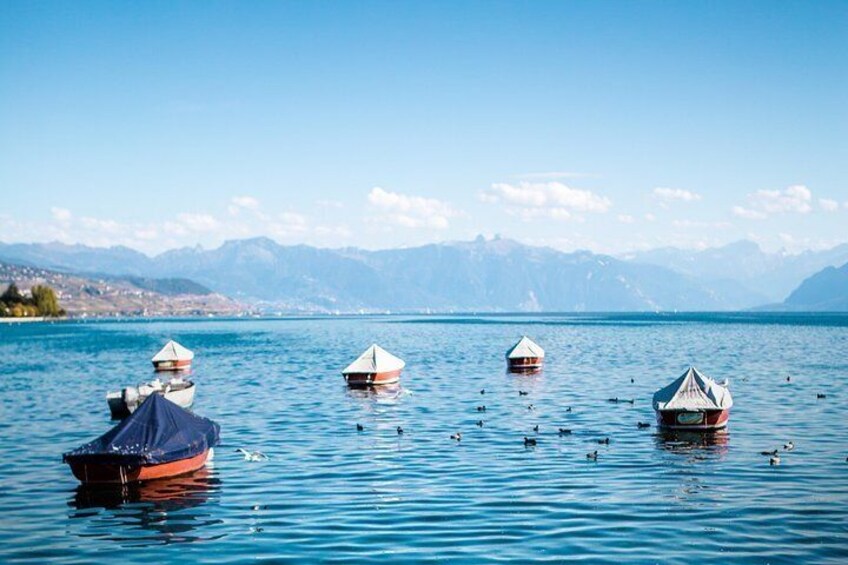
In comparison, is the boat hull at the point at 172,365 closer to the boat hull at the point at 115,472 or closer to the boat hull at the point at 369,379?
the boat hull at the point at 369,379

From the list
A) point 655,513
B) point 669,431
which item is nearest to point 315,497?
point 655,513

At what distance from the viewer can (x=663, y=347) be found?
149 m

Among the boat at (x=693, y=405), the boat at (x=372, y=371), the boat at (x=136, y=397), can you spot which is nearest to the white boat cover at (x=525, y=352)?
the boat at (x=372, y=371)

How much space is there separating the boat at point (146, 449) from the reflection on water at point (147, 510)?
524 mm

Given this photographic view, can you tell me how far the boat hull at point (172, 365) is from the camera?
108 metres

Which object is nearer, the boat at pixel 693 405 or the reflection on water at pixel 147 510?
the reflection on water at pixel 147 510

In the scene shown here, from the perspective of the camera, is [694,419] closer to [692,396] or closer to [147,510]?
[692,396]

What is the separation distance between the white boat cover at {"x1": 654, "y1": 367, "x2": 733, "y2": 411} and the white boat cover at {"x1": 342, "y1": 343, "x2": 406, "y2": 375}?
35.1 m

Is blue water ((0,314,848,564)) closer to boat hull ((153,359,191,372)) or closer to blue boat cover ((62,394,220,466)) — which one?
blue boat cover ((62,394,220,466))

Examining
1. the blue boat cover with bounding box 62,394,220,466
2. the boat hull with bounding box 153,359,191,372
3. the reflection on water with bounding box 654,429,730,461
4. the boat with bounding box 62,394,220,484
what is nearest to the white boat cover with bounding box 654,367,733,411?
the reflection on water with bounding box 654,429,730,461

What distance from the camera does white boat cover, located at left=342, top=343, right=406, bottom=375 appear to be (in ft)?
269

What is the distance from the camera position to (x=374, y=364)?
269ft

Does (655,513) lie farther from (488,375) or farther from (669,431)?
(488,375)

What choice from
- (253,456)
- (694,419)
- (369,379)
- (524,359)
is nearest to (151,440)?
(253,456)
